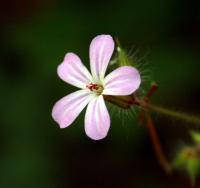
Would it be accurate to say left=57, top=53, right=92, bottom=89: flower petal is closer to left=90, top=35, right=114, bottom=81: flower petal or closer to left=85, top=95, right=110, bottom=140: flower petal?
left=90, top=35, right=114, bottom=81: flower petal

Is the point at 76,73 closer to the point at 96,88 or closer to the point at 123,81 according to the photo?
the point at 96,88

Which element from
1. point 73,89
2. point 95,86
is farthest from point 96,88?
point 73,89

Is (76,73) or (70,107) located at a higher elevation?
(76,73)

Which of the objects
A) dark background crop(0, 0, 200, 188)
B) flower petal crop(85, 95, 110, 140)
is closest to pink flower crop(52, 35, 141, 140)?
flower petal crop(85, 95, 110, 140)

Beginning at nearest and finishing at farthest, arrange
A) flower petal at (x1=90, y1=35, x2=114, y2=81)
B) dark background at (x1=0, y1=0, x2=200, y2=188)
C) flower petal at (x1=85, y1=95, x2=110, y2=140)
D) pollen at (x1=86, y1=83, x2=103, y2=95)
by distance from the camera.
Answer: flower petal at (x1=85, y1=95, x2=110, y2=140), flower petal at (x1=90, y1=35, x2=114, y2=81), pollen at (x1=86, y1=83, x2=103, y2=95), dark background at (x1=0, y1=0, x2=200, y2=188)

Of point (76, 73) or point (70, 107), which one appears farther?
point (76, 73)

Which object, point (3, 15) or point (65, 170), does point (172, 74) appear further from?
point (3, 15)
